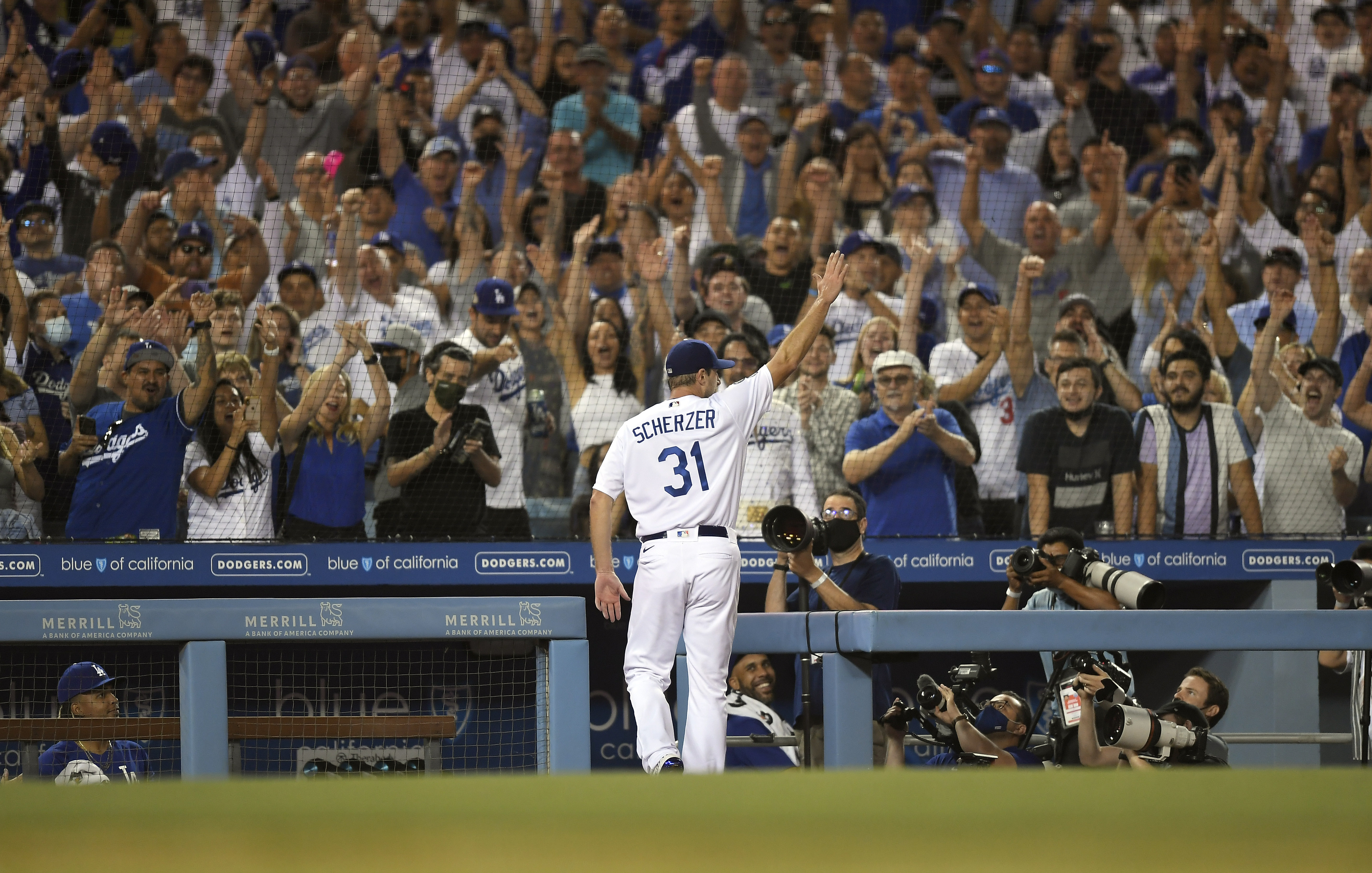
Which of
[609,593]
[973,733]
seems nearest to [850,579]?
[973,733]

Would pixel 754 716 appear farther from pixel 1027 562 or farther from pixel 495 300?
pixel 495 300

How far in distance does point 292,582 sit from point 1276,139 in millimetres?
6917

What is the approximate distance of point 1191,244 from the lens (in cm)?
840

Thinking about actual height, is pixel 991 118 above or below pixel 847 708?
above

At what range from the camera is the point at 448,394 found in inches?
284

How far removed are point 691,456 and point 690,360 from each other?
315 millimetres

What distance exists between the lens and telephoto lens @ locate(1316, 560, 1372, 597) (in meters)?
4.79

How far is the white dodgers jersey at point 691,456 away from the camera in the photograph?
4410 millimetres

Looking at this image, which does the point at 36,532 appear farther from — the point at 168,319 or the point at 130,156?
the point at 130,156

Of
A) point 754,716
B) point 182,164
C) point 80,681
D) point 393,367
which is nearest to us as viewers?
point 80,681

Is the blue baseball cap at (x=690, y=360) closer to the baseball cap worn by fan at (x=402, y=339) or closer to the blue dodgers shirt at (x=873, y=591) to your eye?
the blue dodgers shirt at (x=873, y=591)

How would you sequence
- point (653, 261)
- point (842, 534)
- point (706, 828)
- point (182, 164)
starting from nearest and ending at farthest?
1. point (706, 828)
2. point (842, 534)
3. point (653, 261)
4. point (182, 164)

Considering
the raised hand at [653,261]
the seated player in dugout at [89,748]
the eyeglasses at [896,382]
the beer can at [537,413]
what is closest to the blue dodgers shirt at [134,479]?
the seated player in dugout at [89,748]

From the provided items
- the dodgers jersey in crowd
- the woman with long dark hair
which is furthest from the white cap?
the woman with long dark hair
